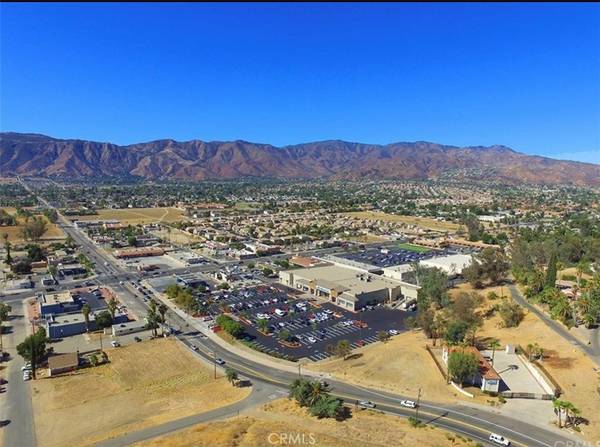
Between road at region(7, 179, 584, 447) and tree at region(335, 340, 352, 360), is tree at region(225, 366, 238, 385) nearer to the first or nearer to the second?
road at region(7, 179, 584, 447)

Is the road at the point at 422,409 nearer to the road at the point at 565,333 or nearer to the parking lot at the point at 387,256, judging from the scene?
the road at the point at 565,333

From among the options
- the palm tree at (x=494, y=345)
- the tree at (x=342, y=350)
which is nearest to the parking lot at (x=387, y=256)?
the palm tree at (x=494, y=345)

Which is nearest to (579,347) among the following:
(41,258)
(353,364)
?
(353,364)

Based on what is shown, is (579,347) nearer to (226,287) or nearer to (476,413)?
(476,413)

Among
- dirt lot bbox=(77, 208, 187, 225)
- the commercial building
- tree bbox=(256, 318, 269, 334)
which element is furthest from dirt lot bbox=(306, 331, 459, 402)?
dirt lot bbox=(77, 208, 187, 225)

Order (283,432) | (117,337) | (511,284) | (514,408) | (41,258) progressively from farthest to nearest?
(41,258), (511,284), (117,337), (514,408), (283,432)

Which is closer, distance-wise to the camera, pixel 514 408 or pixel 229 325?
pixel 514 408
